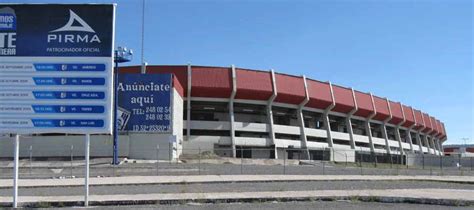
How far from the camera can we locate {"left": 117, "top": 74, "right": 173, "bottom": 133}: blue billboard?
49.9 m

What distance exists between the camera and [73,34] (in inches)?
479

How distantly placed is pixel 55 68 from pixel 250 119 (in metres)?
64.4

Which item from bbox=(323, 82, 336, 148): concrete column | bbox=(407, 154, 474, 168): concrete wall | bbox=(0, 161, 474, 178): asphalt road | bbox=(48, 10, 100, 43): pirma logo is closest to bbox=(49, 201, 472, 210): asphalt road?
bbox=(48, 10, 100, 43): pirma logo

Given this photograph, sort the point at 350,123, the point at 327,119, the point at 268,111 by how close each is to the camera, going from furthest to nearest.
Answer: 1. the point at 350,123
2. the point at 327,119
3. the point at 268,111

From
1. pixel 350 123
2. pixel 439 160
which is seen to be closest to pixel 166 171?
pixel 439 160

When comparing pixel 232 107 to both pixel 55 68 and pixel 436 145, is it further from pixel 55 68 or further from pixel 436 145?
pixel 436 145

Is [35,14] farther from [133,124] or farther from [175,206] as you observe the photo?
[133,124]

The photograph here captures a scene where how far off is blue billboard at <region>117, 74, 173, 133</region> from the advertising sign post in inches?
1493

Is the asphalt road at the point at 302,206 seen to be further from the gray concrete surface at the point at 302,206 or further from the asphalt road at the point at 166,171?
the asphalt road at the point at 166,171

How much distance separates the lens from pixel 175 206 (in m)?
12.5

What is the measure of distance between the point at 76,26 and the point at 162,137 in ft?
125

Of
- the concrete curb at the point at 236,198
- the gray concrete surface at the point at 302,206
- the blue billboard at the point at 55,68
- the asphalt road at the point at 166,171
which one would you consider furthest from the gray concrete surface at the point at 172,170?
the blue billboard at the point at 55,68

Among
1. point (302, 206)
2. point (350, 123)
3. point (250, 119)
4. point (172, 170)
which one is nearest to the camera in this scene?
point (302, 206)

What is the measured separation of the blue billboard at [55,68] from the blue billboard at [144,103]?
124ft
